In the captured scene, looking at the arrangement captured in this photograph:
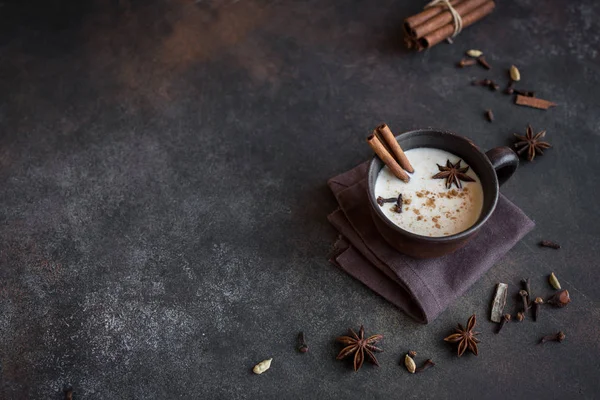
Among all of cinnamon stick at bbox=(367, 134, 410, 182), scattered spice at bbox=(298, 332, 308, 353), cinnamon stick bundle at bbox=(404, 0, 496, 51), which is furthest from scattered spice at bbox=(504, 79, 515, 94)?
scattered spice at bbox=(298, 332, 308, 353)

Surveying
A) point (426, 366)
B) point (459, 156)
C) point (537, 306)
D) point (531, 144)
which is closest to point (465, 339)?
point (426, 366)

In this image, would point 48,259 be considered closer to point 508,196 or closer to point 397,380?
point 397,380

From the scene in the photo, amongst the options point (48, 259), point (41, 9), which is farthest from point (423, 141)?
point (41, 9)

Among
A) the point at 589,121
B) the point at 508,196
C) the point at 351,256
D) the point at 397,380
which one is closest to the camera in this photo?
the point at 397,380

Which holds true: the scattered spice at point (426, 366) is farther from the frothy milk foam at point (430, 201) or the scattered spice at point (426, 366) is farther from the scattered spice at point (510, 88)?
the scattered spice at point (510, 88)

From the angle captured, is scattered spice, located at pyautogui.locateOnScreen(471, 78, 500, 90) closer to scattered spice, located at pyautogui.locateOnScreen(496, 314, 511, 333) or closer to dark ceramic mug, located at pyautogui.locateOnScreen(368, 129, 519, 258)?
dark ceramic mug, located at pyautogui.locateOnScreen(368, 129, 519, 258)

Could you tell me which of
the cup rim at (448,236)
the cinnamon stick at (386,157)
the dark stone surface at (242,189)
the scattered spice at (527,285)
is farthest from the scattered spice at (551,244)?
the cinnamon stick at (386,157)
